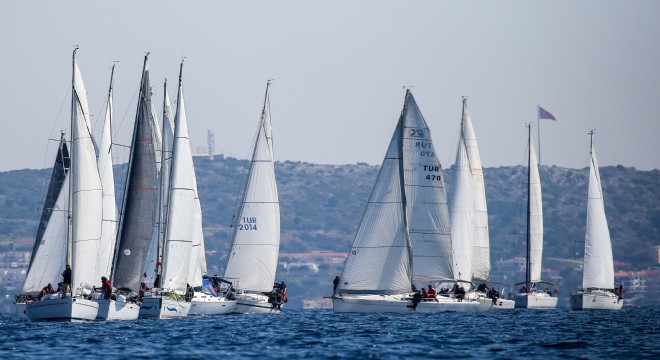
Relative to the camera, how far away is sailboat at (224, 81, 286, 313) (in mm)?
75188

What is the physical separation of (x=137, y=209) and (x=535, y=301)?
132 feet

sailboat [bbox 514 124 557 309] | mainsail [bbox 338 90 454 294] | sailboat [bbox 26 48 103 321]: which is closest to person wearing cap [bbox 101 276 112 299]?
sailboat [bbox 26 48 103 321]

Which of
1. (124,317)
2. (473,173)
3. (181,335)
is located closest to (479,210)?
(473,173)

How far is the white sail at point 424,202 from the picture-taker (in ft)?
235

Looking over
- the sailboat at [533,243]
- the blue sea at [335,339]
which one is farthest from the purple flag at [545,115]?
the blue sea at [335,339]

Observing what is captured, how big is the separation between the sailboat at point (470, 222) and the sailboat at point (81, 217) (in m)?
24.9

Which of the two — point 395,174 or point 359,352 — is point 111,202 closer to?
point 395,174

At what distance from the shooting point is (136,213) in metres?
62.3

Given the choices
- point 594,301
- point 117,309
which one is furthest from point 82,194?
point 594,301

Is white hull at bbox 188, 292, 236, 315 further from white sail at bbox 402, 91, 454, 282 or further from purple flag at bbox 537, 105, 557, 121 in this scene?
purple flag at bbox 537, 105, 557, 121

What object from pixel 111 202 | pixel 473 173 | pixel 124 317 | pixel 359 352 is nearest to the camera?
pixel 359 352

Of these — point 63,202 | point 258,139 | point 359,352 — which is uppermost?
point 258,139

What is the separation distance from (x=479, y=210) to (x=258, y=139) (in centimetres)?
2050

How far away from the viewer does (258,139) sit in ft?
250
